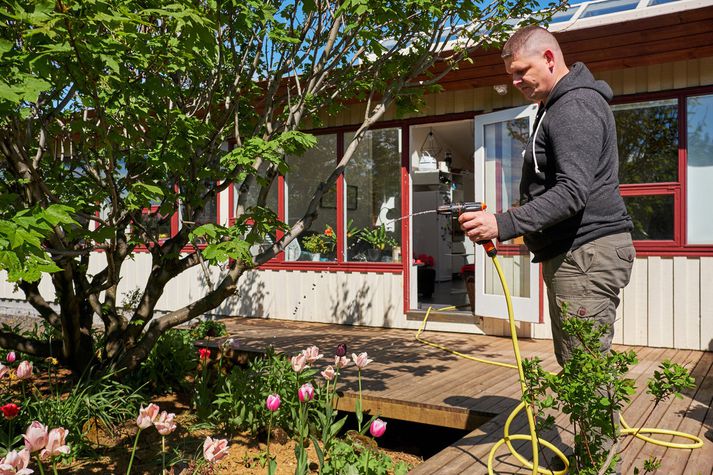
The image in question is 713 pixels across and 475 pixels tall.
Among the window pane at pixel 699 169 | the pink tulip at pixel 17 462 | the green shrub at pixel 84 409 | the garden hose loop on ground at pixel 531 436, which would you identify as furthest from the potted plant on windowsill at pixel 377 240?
the pink tulip at pixel 17 462

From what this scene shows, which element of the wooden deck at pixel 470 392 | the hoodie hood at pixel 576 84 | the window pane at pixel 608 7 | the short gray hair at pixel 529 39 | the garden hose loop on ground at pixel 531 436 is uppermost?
the window pane at pixel 608 7

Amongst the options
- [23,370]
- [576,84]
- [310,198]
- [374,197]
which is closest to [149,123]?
[23,370]

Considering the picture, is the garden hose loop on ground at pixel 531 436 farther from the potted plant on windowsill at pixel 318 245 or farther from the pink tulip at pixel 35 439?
the potted plant on windowsill at pixel 318 245

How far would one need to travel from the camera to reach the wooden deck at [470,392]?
2.80 metres

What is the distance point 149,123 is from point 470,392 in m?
2.65

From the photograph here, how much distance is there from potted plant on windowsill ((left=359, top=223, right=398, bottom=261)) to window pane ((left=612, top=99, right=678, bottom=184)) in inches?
109

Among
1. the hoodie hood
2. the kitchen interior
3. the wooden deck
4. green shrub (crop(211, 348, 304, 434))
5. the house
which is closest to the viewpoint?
the hoodie hood

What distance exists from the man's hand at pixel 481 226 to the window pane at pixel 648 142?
14.3 feet

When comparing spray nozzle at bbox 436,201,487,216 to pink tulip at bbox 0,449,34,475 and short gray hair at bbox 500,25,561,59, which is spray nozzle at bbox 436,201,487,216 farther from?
pink tulip at bbox 0,449,34,475

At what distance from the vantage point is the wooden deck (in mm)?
2799

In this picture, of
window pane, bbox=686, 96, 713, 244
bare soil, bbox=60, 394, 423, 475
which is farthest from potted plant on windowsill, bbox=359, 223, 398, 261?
bare soil, bbox=60, 394, 423, 475

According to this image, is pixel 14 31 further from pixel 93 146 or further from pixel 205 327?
pixel 205 327

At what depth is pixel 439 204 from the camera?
1077 centimetres

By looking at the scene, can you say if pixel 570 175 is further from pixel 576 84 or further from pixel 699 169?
pixel 699 169
